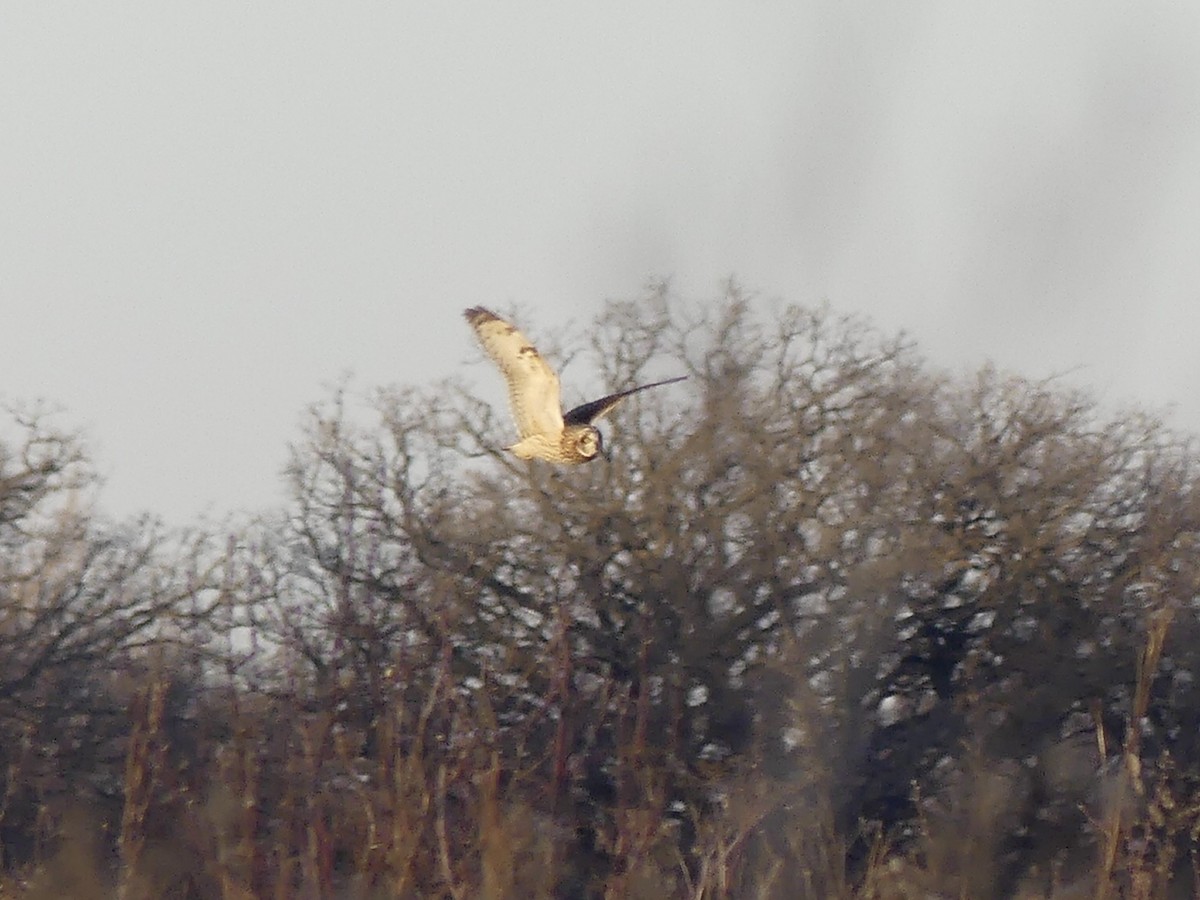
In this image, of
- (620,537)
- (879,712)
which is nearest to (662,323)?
(620,537)

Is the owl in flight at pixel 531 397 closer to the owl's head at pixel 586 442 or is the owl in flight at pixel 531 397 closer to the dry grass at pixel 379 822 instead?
the owl's head at pixel 586 442

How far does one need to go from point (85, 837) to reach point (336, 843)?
1.99ft

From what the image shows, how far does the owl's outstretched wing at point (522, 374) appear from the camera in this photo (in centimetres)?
780

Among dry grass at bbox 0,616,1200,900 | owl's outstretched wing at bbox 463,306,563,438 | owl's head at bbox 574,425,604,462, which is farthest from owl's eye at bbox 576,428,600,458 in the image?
dry grass at bbox 0,616,1200,900

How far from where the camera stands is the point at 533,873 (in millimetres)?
4312

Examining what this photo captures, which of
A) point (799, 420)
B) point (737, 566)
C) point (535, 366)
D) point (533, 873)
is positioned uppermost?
point (799, 420)

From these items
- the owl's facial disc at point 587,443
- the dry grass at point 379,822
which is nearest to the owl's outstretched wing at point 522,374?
the owl's facial disc at point 587,443

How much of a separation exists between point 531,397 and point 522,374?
0.11 meters

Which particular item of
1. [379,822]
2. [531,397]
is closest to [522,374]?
[531,397]

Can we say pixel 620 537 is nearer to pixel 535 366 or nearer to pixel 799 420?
pixel 799 420

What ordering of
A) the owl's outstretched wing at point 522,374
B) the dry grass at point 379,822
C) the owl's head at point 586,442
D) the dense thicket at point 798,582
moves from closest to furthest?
the dry grass at point 379,822
the owl's outstretched wing at point 522,374
the owl's head at point 586,442
the dense thicket at point 798,582

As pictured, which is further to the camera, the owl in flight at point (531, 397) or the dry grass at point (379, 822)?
the owl in flight at point (531, 397)

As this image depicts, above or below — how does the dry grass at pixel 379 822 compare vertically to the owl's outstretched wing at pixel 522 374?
below

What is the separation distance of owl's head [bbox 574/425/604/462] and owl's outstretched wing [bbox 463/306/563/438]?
13cm
